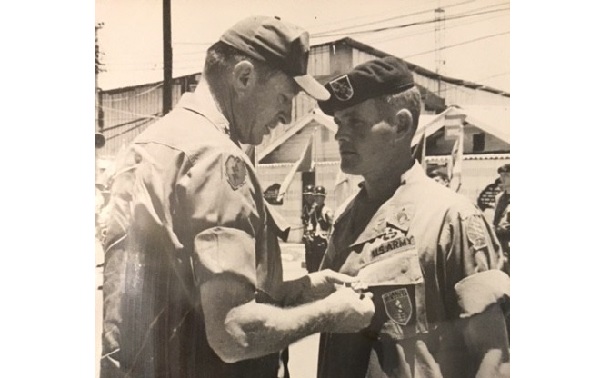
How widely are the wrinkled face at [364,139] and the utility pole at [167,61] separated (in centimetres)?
40

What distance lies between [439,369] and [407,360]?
0.08m

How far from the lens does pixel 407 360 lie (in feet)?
4.87

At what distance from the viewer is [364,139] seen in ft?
4.92

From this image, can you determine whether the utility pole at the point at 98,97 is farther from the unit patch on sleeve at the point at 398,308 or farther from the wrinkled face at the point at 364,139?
the unit patch on sleeve at the point at 398,308

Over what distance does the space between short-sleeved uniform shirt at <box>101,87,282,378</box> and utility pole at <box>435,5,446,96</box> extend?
0.53 metres

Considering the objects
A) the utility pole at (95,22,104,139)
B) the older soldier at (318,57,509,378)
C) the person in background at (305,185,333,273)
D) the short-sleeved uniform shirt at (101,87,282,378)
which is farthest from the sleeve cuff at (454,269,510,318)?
the utility pole at (95,22,104,139)

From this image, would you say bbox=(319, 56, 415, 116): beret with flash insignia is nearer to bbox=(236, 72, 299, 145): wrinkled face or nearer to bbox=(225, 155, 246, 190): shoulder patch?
bbox=(236, 72, 299, 145): wrinkled face

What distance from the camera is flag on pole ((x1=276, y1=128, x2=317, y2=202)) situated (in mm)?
1485

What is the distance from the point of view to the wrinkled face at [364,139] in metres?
1.50

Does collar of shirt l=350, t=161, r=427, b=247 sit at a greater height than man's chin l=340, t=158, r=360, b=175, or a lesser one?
lesser

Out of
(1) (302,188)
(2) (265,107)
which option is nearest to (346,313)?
(1) (302,188)
